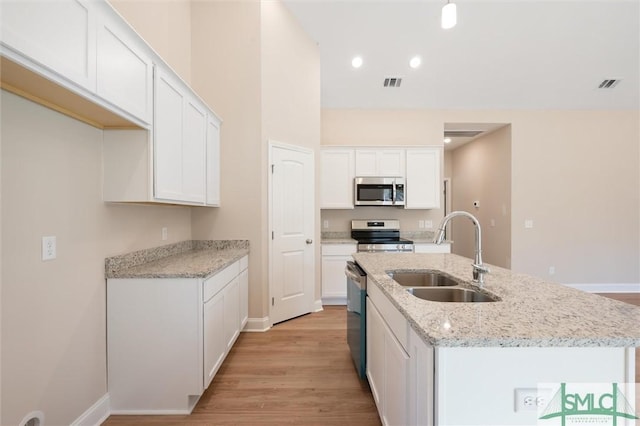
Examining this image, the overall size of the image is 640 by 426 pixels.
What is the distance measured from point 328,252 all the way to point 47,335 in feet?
10.3

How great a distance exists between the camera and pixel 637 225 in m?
4.90

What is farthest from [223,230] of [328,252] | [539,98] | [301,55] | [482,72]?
[539,98]

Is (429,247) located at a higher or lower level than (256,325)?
higher

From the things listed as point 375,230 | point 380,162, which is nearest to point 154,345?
point 375,230

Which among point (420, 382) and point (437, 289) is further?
point (437, 289)

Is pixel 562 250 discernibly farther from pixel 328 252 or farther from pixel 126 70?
pixel 126 70

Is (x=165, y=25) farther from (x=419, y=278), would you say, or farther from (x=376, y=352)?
(x=376, y=352)

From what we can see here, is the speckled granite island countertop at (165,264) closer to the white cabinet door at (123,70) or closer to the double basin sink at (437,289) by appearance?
the white cabinet door at (123,70)

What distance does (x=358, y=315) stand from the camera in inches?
87.4

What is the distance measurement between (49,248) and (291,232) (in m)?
2.36

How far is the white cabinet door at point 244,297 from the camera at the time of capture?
9.88 feet

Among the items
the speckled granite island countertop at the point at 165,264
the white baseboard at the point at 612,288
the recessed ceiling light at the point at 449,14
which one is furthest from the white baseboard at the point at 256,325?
the white baseboard at the point at 612,288

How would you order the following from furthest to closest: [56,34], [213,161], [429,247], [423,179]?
[423,179] → [429,247] → [213,161] → [56,34]

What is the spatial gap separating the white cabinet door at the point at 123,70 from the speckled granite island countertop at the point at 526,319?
1788 millimetres
